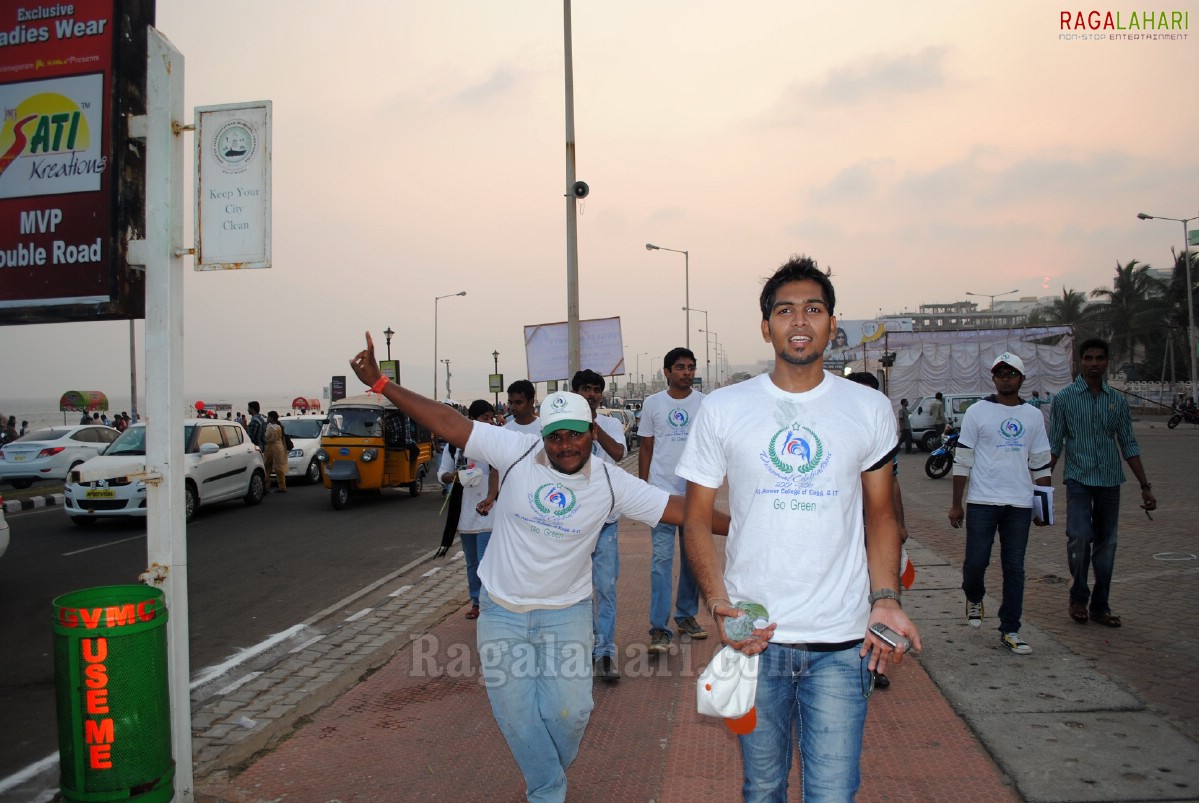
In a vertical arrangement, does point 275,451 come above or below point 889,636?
below

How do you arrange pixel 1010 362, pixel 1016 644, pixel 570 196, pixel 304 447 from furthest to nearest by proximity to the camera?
pixel 304 447 → pixel 570 196 → pixel 1010 362 → pixel 1016 644

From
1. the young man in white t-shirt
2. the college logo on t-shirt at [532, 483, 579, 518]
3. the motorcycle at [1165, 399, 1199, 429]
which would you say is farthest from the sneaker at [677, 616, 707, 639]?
the motorcycle at [1165, 399, 1199, 429]

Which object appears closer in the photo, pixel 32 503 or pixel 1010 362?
pixel 1010 362

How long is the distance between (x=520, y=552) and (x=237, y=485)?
43.7ft

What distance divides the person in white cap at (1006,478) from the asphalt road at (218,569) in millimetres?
5461

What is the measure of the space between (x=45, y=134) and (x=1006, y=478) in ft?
19.3

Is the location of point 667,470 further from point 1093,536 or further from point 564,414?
point 1093,536

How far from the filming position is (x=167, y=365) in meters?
3.69

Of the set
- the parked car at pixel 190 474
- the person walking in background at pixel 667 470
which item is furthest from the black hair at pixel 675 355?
the parked car at pixel 190 474

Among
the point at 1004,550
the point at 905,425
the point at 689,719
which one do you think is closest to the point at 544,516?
the point at 689,719

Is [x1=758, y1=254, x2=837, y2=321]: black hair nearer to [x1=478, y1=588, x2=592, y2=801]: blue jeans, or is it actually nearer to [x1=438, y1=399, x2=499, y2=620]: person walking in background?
[x1=478, y1=588, x2=592, y2=801]: blue jeans

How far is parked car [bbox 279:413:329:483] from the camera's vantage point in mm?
20234

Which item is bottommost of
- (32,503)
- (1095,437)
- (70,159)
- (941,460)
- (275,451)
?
(32,503)

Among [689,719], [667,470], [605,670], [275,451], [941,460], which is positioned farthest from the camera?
[941,460]
